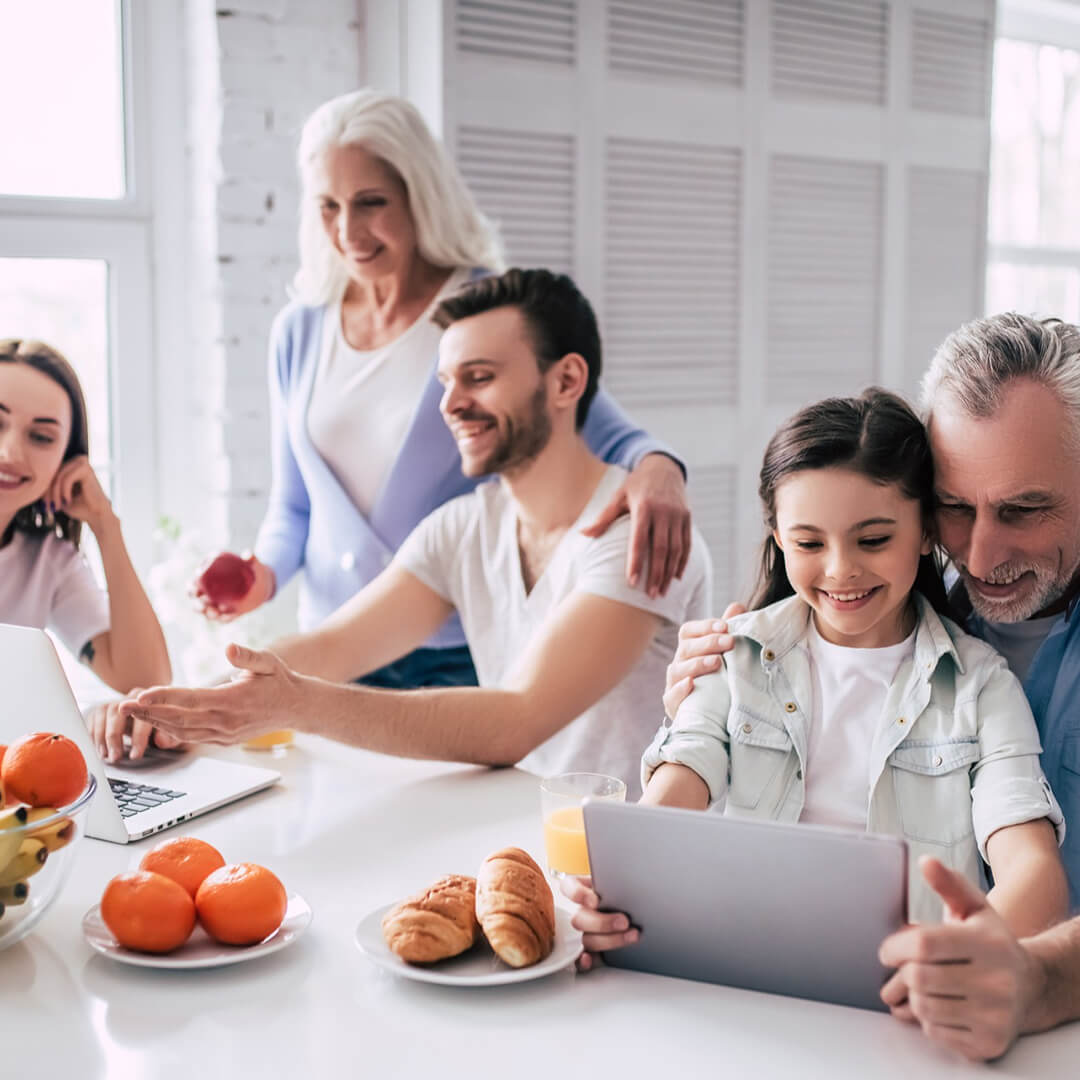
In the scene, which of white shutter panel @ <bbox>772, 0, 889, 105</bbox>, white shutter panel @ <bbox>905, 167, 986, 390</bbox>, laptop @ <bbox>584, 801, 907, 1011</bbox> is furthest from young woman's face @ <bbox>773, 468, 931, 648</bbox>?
white shutter panel @ <bbox>905, 167, 986, 390</bbox>

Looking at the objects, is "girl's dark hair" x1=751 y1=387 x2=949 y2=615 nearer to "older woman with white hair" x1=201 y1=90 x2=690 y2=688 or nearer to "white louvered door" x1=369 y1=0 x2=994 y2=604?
"older woman with white hair" x1=201 y1=90 x2=690 y2=688

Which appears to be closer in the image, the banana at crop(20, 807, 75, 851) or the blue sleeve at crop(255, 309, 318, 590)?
the banana at crop(20, 807, 75, 851)

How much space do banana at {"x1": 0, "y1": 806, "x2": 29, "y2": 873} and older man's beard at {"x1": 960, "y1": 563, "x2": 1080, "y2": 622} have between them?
3.16 ft

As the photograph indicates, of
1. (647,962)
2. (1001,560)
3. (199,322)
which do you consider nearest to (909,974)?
(647,962)

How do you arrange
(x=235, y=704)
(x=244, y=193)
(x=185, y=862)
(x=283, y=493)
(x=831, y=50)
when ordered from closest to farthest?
(x=185, y=862), (x=235, y=704), (x=283, y=493), (x=244, y=193), (x=831, y=50)

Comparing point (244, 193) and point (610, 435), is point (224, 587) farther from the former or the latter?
point (244, 193)

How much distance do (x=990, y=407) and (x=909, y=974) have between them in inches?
24.7

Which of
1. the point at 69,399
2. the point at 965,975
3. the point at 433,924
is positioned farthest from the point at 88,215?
the point at 965,975

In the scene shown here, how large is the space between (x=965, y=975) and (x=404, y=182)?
177 cm

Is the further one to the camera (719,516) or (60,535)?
(719,516)

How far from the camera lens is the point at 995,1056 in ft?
3.32

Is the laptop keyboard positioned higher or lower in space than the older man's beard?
lower

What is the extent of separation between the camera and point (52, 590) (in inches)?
81.5

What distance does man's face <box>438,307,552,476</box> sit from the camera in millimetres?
2090
